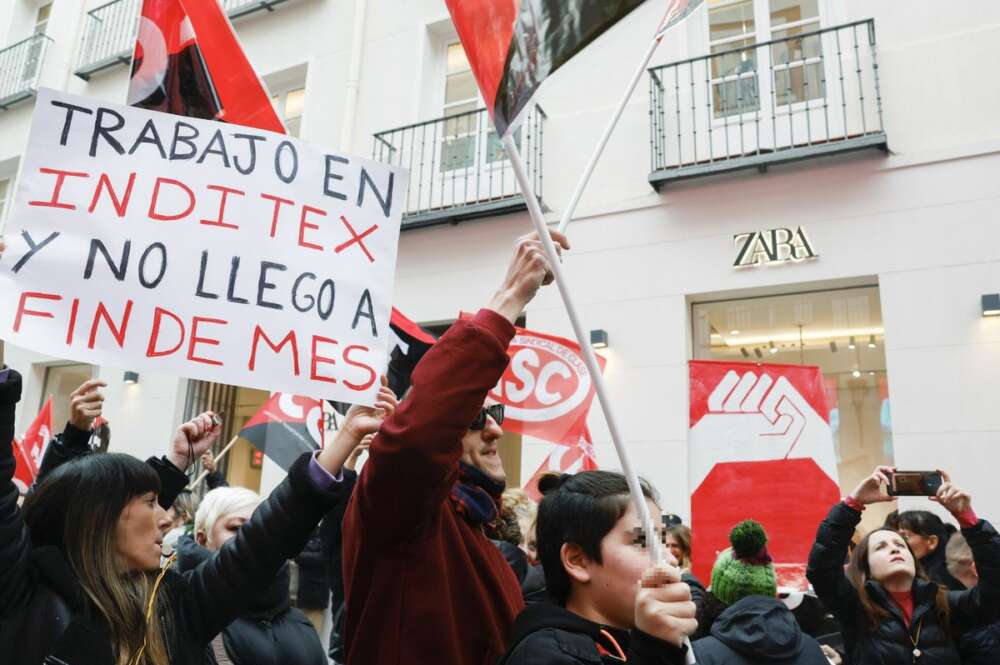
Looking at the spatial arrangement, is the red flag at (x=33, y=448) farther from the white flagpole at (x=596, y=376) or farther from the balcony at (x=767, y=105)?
the white flagpole at (x=596, y=376)

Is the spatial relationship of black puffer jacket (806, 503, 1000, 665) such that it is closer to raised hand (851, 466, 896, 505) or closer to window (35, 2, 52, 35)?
raised hand (851, 466, 896, 505)

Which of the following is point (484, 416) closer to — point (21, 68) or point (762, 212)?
point (762, 212)

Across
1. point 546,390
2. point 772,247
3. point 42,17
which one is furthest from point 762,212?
point 42,17

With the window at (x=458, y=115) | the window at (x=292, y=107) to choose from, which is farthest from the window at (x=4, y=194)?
the window at (x=458, y=115)

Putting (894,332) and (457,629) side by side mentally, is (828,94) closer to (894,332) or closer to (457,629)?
(894,332)

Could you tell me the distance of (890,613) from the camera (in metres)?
3.58

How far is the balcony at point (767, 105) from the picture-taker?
7449 millimetres

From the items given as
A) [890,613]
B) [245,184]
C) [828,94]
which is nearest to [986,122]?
[828,94]

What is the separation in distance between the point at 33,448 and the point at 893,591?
634cm

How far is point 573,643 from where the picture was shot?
165 centimetres

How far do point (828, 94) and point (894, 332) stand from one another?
A: 2344mm

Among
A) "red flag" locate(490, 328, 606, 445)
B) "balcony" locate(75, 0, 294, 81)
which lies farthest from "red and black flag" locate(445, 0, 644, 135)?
"balcony" locate(75, 0, 294, 81)

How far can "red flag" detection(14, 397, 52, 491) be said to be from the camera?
21.5 feet

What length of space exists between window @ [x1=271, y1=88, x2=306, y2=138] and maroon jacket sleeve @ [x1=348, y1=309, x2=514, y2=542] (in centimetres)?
1016
